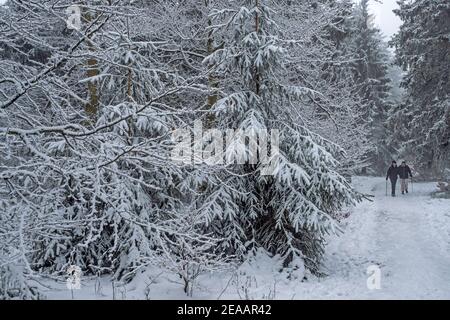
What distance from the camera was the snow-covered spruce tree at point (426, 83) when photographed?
1844 centimetres

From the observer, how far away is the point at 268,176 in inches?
359

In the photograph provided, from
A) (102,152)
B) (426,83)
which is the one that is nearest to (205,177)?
(102,152)

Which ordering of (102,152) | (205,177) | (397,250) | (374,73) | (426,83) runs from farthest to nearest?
(374,73) → (426,83) → (397,250) → (205,177) → (102,152)

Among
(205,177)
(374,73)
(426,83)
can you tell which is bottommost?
(205,177)

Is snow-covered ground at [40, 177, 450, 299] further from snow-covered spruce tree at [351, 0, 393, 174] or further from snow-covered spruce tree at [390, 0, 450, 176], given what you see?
snow-covered spruce tree at [351, 0, 393, 174]

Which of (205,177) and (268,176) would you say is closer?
(205,177)

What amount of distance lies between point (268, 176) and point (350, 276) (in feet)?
9.56

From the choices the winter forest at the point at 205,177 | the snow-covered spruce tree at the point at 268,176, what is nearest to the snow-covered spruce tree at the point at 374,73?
the winter forest at the point at 205,177

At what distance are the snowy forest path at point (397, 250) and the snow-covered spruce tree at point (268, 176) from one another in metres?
1.27

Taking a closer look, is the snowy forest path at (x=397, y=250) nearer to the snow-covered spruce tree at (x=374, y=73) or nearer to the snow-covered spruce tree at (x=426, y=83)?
the snow-covered spruce tree at (x=426, y=83)

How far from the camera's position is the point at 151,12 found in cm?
1151

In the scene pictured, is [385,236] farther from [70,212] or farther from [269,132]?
[70,212]

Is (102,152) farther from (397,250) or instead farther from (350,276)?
(397,250)
